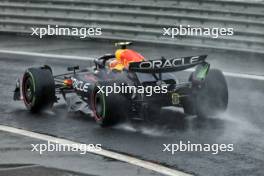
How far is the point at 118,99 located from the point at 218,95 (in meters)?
1.62

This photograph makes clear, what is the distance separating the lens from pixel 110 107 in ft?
34.2

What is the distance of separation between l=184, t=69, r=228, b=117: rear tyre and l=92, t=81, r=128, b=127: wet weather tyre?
1.02 m

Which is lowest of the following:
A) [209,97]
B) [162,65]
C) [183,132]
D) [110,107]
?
[183,132]

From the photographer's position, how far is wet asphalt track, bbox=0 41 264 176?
894 cm

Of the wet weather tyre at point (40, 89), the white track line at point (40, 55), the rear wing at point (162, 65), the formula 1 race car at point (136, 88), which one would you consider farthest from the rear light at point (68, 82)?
the white track line at point (40, 55)

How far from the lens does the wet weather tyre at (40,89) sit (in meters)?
11.7

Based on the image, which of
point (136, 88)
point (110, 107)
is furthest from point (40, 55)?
point (110, 107)

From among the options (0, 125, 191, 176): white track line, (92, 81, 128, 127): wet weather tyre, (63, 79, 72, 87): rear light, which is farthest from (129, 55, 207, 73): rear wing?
(63, 79, 72, 87): rear light

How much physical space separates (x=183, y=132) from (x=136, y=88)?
918 mm

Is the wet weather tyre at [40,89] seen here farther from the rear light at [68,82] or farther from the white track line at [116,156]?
the white track line at [116,156]

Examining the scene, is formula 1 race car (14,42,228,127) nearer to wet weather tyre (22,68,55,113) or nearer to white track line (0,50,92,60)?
wet weather tyre (22,68,55,113)

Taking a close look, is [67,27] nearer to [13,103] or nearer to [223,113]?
[13,103]

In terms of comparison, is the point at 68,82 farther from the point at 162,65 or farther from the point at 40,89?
the point at 162,65

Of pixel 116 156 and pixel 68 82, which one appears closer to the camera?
pixel 116 156
